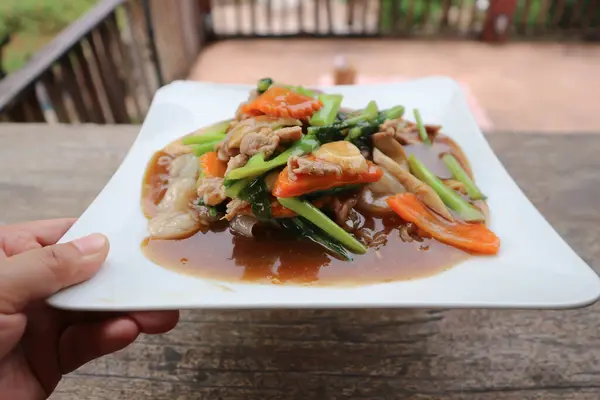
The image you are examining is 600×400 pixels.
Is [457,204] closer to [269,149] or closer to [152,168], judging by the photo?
[269,149]

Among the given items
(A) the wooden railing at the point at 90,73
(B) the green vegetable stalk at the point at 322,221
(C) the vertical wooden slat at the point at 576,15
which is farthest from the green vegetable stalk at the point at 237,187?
(C) the vertical wooden slat at the point at 576,15

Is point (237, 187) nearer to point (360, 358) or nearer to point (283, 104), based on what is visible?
point (283, 104)

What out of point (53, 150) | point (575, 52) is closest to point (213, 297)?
point (53, 150)

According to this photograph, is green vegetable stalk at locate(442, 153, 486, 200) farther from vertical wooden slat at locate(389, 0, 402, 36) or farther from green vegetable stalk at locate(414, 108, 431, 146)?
vertical wooden slat at locate(389, 0, 402, 36)

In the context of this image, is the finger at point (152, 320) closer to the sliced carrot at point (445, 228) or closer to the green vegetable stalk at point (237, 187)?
the green vegetable stalk at point (237, 187)

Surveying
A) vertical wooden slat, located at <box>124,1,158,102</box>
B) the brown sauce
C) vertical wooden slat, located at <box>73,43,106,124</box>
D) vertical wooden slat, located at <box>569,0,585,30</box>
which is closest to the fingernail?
the brown sauce
